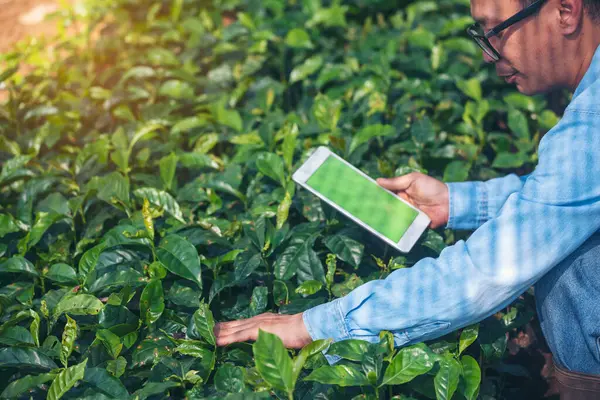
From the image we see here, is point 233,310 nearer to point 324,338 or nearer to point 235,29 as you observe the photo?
point 324,338

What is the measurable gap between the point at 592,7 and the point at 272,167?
1102mm

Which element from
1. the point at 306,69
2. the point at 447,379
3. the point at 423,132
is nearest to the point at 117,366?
the point at 447,379

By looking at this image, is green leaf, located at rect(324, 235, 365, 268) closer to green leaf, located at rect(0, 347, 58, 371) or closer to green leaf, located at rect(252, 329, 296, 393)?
green leaf, located at rect(252, 329, 296, 393)

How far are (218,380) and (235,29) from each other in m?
2.14

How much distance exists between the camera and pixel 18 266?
6.82 feet

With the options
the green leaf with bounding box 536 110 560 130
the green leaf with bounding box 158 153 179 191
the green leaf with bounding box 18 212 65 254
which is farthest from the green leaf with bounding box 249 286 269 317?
the green leaf with bounding box 536 110 560 130

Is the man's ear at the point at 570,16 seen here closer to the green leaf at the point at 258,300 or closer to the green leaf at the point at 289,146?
the green leaf at the point at 289,146

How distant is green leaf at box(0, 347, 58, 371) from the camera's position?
1.75 m

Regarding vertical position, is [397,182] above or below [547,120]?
above

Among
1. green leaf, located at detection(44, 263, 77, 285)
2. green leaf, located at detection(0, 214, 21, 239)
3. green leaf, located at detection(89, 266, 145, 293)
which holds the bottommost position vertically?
green leaf, located at detection(89, 266, 145, 293)

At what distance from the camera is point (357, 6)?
3.70 metres

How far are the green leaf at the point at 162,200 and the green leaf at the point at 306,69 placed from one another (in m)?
1.04

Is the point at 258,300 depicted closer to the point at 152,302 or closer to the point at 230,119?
the point at 152,302

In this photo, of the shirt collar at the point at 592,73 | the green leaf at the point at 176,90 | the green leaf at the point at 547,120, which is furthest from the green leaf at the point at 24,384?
the green leaf at the point at 547,120
